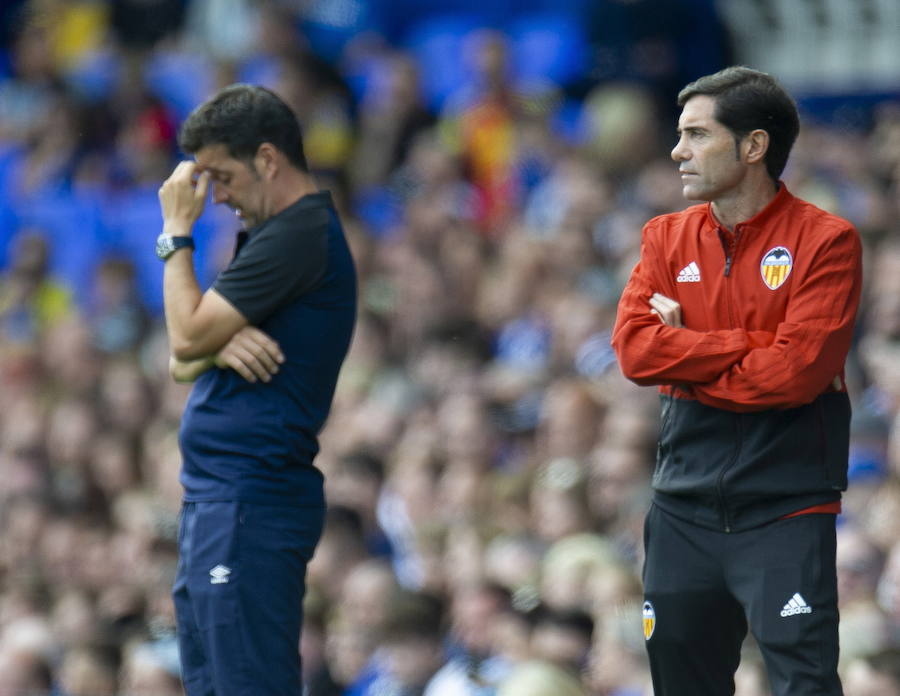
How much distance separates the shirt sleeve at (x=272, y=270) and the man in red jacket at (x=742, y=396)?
3.12ft

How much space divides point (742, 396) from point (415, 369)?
547 cm

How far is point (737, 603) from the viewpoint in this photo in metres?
4.43

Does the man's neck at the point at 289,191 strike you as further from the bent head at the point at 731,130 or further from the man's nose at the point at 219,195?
the bent head at the point at 731,130

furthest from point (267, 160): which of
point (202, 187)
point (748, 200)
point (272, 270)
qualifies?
point (748, 200)

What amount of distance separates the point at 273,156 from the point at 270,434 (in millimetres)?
786

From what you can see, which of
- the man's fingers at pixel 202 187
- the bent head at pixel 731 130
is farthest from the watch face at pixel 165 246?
the bent head at pixel 731 130

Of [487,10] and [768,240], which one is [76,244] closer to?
[487,10]

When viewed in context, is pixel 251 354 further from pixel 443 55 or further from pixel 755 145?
pixel 443 55

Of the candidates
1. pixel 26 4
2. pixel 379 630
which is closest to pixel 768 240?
pixel 379 630

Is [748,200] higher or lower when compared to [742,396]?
higher

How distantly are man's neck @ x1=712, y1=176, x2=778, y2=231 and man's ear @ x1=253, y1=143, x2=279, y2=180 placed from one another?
51.1 inches

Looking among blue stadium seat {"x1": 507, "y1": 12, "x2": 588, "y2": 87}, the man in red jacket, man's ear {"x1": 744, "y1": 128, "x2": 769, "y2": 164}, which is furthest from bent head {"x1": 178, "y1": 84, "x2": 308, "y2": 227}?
blue stadium seat {"x1": 507, "y1": 12, "x2": 588, "y2": 87}

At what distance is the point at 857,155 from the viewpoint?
366 inches

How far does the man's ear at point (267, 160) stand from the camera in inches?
195
